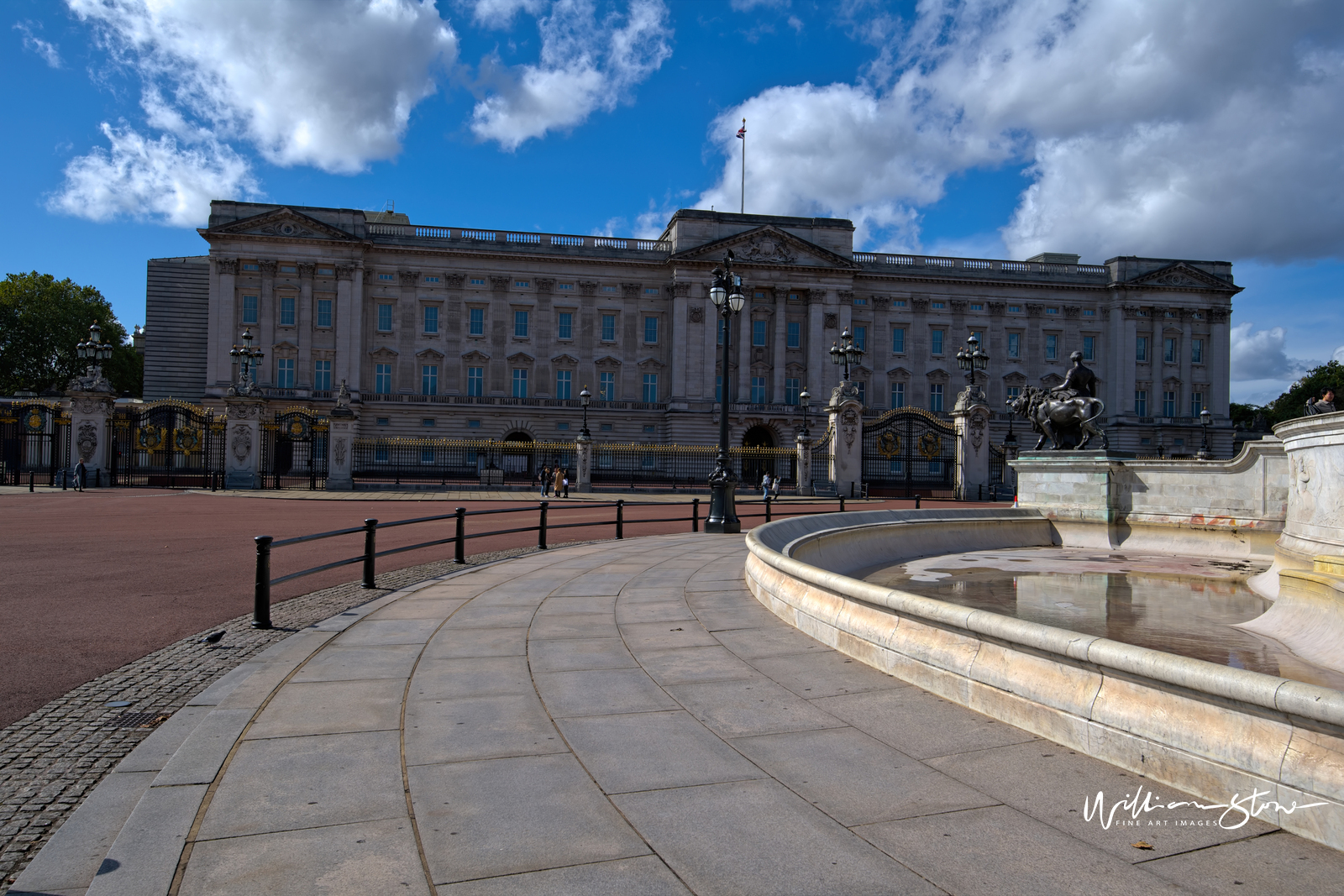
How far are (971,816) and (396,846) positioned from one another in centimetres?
248

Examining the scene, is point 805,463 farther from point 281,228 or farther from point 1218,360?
point 1218,360

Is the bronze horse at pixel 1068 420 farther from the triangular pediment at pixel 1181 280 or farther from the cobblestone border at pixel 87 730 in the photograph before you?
the triangular pediment at pixel 1181 280

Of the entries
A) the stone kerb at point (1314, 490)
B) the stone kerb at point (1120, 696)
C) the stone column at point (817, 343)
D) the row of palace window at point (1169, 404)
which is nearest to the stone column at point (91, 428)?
the stone kerb at point (1120, 696)

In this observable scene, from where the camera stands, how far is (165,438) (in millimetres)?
35250

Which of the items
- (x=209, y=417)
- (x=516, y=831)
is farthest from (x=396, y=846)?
(x=209, y=417)

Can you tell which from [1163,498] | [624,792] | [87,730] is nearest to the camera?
[624,792]

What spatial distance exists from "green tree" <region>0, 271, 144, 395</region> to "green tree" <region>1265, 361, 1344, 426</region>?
10654 centimetres

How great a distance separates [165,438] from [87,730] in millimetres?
35976

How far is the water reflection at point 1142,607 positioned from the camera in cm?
628

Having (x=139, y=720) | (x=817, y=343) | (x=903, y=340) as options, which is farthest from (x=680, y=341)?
(x=139, y=720)

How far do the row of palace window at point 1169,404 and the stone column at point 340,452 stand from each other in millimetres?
62863

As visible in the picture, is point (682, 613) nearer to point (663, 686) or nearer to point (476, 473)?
point (663, 686)

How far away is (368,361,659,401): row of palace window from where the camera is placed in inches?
2298

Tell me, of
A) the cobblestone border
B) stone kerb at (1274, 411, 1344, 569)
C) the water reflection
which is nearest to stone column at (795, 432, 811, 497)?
the water reflection
